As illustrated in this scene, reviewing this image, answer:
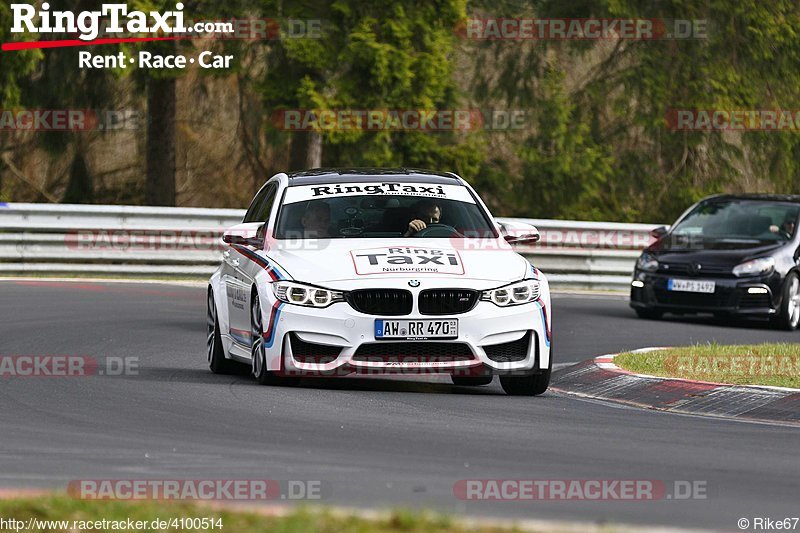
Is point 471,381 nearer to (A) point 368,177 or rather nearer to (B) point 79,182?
(A) point 368,177

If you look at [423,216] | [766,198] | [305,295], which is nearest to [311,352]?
[305,295]

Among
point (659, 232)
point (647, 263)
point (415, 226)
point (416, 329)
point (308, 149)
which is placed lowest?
point (647, 263)

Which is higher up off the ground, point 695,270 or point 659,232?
point 659,232

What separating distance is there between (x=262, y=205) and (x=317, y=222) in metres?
1.22

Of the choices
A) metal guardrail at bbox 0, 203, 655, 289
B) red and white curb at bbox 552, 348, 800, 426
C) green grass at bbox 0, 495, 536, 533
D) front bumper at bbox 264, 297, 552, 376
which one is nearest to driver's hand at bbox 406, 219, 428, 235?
front bumper at bbox 264, 297, 552, 376

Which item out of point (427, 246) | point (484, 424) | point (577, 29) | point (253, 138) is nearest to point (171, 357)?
point (427, 246)

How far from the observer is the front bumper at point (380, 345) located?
11344 mm

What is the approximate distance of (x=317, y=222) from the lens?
12477mm

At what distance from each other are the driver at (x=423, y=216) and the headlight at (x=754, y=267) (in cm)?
784

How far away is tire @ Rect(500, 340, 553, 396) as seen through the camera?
1189cm

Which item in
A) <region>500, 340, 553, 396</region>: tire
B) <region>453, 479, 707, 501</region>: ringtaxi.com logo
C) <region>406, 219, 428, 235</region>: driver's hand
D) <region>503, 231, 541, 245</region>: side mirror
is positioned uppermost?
<region>406, 219, 428, 235</region>: driver's hand

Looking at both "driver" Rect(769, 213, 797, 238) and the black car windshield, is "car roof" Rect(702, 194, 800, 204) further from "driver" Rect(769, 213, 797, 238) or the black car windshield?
"driver" Rect(769, 213, 797, 238)

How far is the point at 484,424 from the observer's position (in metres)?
10.1

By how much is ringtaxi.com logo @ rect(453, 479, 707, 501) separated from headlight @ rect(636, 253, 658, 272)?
41.0 ft
